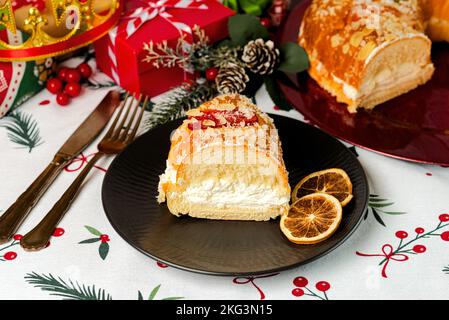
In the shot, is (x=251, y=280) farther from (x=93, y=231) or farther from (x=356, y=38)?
(x=356, y=38)

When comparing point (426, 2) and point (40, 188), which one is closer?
point (40, 188)

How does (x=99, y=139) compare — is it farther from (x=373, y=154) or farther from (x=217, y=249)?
(x=373, y=154)

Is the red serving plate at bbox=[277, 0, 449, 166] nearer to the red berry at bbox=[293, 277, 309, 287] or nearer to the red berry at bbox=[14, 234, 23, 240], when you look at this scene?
the red berry at bbox=[293, 277, 309, 287]

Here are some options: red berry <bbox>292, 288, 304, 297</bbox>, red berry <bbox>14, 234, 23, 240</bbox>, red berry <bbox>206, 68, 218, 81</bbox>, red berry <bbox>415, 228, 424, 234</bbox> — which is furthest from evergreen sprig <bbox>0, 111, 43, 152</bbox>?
→ red berry <bbox>415, 228, 424, 234</bbox>

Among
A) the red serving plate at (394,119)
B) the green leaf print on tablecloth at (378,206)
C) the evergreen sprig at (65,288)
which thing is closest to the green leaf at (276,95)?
the red serving plate at (394,119)

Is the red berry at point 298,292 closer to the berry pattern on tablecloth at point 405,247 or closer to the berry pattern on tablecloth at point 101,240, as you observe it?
the berry pattern on tablecloth at point 405,247

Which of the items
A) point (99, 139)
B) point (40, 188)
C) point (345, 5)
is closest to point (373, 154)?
point (345, 5)

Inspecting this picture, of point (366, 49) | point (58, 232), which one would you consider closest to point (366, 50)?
point (366, 49)
